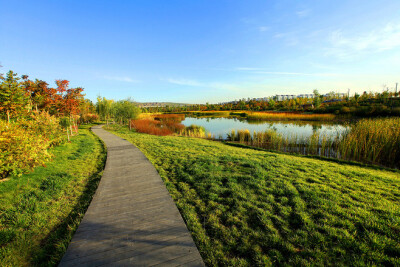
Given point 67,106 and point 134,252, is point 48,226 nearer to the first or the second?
point 134,252

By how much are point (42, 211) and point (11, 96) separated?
6666 millimetres

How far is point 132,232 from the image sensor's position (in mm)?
2732

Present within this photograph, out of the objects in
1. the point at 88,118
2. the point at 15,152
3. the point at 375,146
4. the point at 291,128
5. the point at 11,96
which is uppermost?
the point at 11,96

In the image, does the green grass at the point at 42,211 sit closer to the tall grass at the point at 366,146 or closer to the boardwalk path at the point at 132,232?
the boardwalk path at the point at 132,232

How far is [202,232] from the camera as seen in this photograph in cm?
278

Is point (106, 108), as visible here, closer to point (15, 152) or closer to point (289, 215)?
point (15, 152)

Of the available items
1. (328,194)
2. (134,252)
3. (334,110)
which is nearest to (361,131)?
(328,194)

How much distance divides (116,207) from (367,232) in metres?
4.64

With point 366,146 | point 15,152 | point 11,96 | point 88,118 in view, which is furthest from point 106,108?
point 366,146

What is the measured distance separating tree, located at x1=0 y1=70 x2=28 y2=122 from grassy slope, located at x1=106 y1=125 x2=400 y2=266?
7.78 meters

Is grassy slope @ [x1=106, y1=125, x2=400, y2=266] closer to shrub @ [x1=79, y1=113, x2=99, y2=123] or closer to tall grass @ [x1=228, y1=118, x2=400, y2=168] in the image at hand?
tall grass @ [x1=228, y1=118, x2=400, y2=168]

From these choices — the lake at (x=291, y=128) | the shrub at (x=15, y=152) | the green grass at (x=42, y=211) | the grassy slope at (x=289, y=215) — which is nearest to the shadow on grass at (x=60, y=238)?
the green grass at (x=42, y=211)

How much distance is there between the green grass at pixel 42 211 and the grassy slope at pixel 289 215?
2.16 metres

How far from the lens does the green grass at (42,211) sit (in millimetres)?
2506
